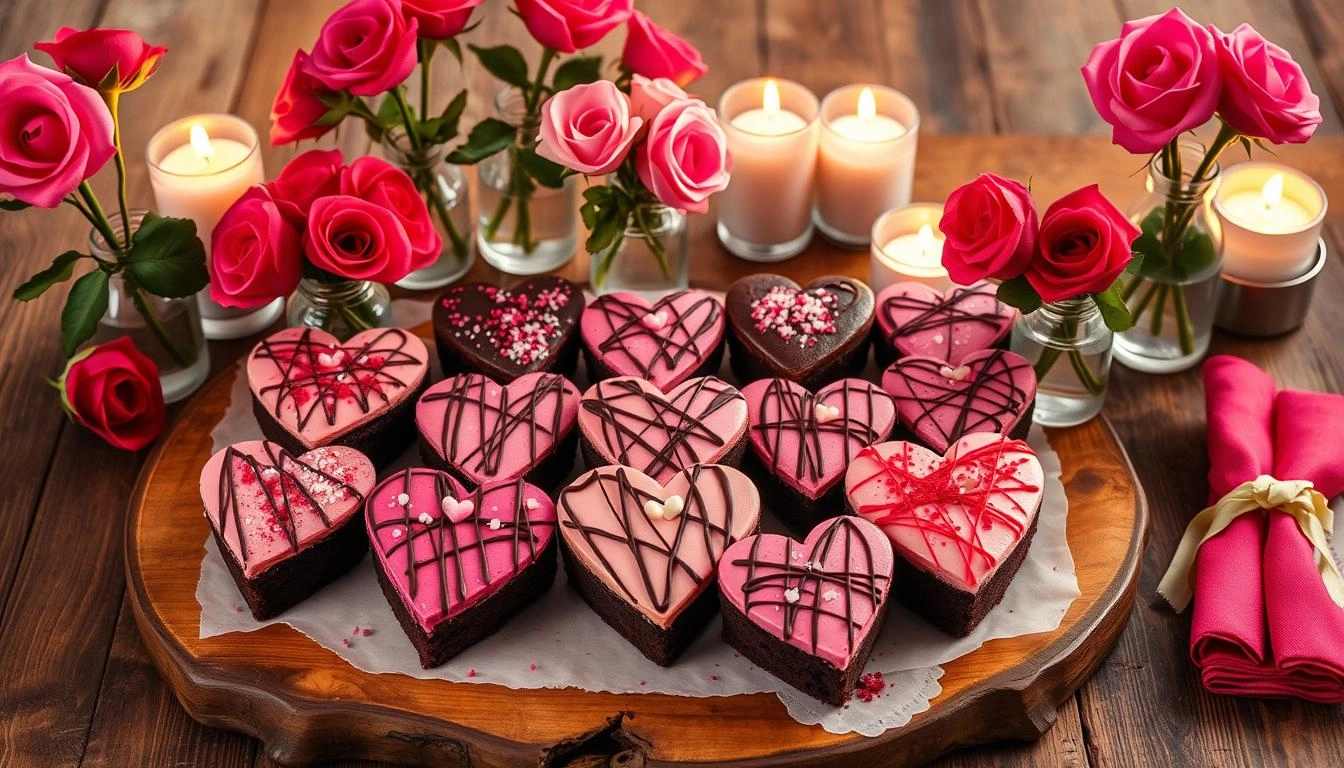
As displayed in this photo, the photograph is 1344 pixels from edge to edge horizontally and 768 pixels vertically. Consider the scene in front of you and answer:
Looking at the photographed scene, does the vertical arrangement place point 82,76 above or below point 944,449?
above

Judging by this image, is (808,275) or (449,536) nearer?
(449,536)

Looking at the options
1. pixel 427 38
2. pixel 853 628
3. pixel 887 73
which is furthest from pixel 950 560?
pixel 887 73

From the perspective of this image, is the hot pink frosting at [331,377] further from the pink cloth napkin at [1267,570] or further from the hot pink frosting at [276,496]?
the pink cloth napkin at [1267,570]

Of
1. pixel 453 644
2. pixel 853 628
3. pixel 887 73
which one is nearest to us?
pixel 853 628

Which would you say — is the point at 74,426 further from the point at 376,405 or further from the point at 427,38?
the point at 427,38

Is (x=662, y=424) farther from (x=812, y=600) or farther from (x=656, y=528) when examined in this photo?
(x=812, y=600)

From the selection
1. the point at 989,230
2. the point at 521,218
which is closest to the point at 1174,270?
the point at 989,230

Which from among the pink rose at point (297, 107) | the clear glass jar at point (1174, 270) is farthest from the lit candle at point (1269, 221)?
the pink rose at point (297, 107)

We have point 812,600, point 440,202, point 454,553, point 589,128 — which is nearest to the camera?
point 812,600
